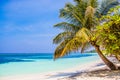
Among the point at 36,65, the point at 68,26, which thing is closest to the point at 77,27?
the point at 68,26

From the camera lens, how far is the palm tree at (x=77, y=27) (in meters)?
11.7

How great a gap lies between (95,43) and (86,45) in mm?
965

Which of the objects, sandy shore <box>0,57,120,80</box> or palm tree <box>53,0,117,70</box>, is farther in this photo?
palm tree <box>53,0,117,70</box>

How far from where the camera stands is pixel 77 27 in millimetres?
12188

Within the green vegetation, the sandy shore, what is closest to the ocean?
the sandy shore

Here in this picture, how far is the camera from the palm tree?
38.2 ft

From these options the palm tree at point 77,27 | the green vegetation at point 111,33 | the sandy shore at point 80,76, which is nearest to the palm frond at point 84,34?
the palm tree at point 77,27

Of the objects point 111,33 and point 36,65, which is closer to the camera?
point 111,33

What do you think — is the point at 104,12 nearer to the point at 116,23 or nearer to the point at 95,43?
the point at 95,43

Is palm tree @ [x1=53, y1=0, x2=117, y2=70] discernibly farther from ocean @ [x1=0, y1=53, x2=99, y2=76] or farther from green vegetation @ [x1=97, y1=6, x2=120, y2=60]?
ocean @ [x1=0, y1=53, x2=99, y2=76]

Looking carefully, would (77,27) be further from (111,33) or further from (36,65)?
(36,65)

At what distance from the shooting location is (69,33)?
40.0 ft

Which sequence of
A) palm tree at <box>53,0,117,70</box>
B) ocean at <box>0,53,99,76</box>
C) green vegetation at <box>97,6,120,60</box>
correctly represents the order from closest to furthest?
green vegetation at <box>97,6,120,60</box>, palm tree at <box>53,0,117,70</box>, ocean at <box>0,53,99,76</box>

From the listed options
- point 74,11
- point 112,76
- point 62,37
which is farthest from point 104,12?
point 112,76
